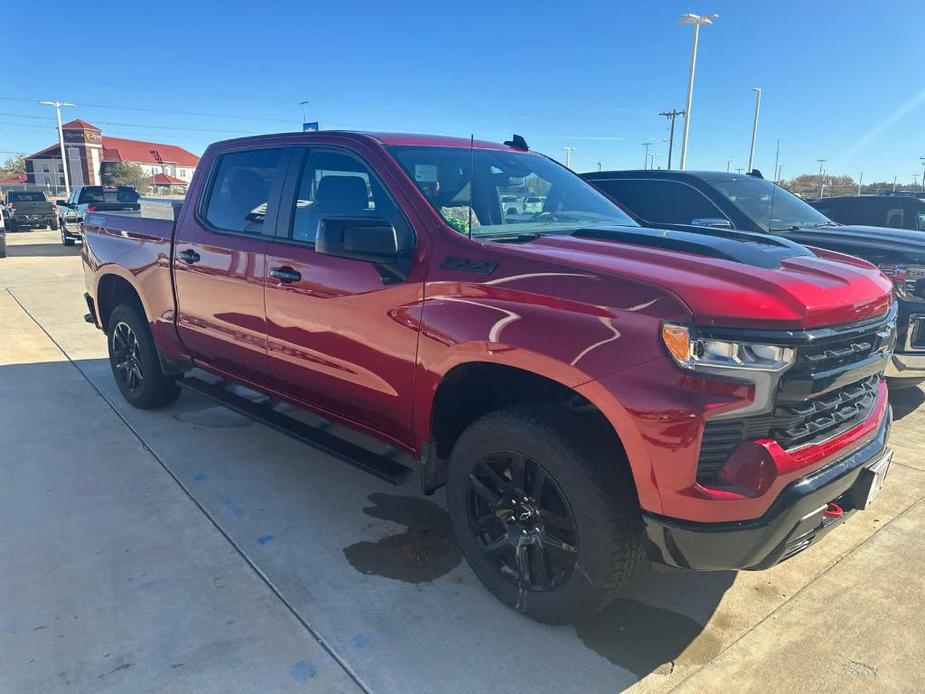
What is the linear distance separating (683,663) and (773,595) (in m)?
0.71

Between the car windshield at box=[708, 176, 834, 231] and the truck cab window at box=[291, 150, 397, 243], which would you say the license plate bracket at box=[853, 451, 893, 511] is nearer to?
the truck cab window at box=[291, 150, 397, 243]

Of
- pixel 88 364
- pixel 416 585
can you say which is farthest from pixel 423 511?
pixel 88 364

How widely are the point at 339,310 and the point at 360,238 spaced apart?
1.71 ft

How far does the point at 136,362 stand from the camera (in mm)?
5188

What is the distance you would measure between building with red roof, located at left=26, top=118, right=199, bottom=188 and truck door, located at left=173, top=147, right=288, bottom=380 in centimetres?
9234

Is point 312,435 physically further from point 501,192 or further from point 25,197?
point 25,197

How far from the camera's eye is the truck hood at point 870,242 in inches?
198

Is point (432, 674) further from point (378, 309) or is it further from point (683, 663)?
point (378, 309)

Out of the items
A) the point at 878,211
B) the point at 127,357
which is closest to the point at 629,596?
the point at 127,357

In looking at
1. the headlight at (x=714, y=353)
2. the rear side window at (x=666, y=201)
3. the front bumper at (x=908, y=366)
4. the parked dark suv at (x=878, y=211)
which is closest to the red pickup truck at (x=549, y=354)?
the headlight at (x=714, y=353)

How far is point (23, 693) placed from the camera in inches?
91.0

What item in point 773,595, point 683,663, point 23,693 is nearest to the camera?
point 23,693

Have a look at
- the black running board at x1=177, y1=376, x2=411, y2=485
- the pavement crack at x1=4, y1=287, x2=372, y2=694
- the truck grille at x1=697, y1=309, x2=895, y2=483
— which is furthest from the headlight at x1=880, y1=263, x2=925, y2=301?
the pavement crack at x1=4, y1=287, x2=372, y2=694

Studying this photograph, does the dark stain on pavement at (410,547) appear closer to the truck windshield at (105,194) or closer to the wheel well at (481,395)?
the wheel well at (481,395)
